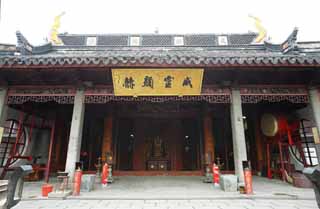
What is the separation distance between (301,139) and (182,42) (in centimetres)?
Result: 953

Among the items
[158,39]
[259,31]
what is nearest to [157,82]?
[158,39]

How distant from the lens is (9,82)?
6656 millimetres

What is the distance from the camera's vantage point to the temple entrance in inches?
387

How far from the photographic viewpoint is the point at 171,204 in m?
4.48

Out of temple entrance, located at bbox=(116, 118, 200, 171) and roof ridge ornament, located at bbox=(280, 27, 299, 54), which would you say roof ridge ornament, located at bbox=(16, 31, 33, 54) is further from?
roof ridge ornament, located at bbox=(280, 27, 299, 54)

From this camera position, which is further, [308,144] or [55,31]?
[55,31]

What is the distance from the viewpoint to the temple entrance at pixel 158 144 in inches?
387

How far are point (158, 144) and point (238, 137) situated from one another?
17.9 feet

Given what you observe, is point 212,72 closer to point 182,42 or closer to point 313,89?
point 313,89

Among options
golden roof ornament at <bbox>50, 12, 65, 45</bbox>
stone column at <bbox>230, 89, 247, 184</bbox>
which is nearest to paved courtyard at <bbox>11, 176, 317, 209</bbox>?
stone column at <bbox>230, 89, 247, 184</bbox>

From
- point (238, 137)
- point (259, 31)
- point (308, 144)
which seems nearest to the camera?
point (238, 137)

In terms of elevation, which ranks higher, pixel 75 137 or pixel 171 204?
pixel 75 137

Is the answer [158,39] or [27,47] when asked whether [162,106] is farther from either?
[27,47]

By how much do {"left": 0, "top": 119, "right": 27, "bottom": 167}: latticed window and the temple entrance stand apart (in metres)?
4.47
